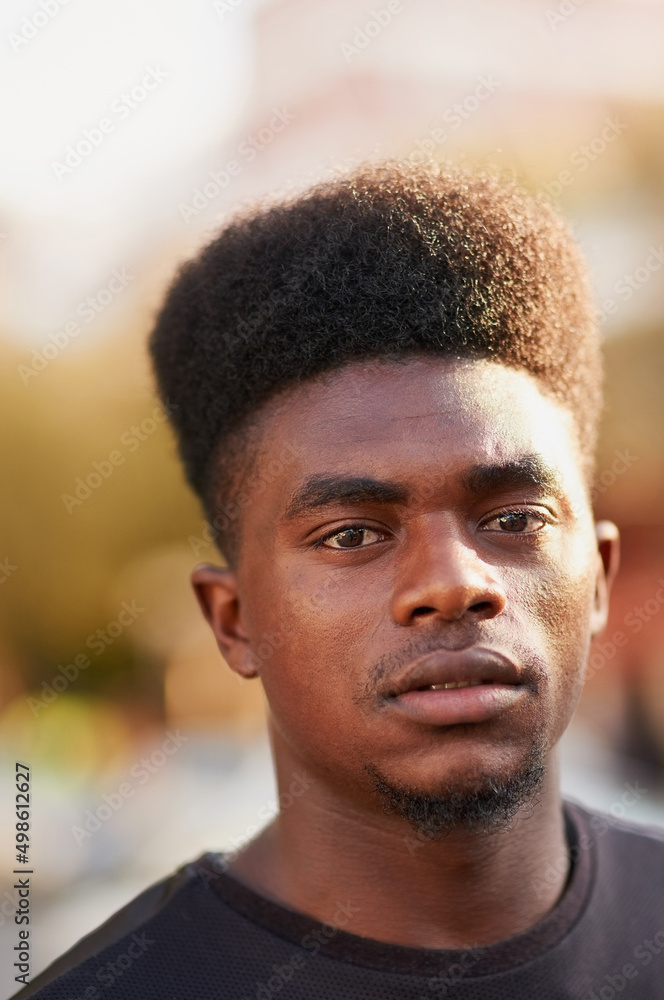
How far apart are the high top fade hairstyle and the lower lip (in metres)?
0.75

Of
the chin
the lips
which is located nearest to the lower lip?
the lips

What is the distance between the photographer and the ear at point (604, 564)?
2.63 metres

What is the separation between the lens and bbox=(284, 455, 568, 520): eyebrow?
7.06 ft

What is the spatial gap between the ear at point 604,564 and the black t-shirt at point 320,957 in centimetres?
71

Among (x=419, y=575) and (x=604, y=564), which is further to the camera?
(x=604, y=564)

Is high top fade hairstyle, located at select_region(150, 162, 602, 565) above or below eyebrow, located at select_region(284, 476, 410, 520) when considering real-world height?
above

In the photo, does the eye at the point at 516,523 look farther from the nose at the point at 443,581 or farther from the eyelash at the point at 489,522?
the nose at the point at 443,581

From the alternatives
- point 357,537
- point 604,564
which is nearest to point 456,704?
point 357,537

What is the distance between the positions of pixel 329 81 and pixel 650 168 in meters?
5.23

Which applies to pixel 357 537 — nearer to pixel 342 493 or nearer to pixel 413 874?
pixel 342 493

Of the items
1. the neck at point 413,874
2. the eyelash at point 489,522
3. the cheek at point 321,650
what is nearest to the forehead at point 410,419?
the eyelash at point 489,522

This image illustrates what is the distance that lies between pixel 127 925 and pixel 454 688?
118cm

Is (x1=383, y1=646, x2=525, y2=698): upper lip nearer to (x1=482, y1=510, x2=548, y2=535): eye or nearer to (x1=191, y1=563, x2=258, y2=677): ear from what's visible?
(x1=482, y1=510, x2=548, y2=535): eye

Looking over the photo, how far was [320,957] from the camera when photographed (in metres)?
2.25
